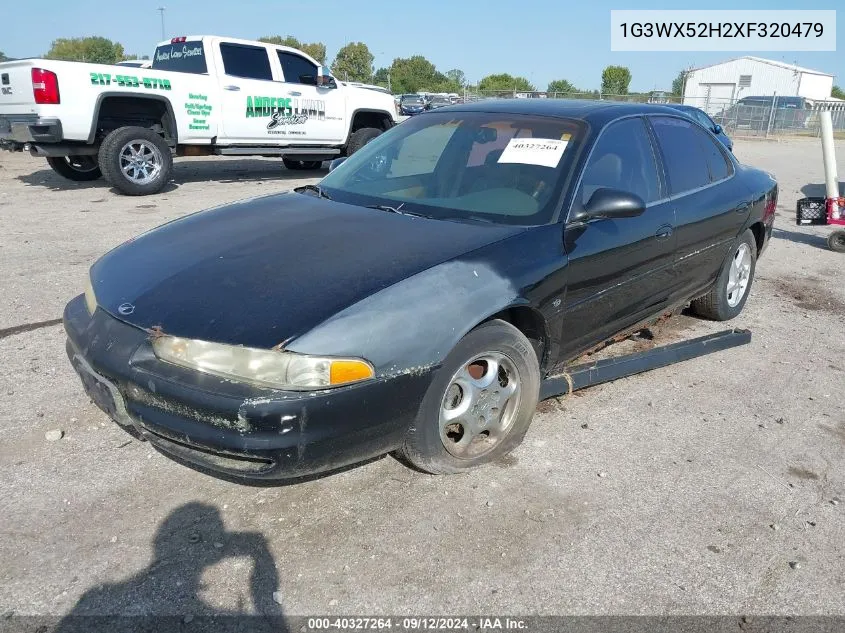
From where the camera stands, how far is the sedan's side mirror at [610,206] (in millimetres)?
3170

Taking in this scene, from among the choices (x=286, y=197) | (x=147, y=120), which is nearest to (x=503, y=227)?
(x=286, y=197)

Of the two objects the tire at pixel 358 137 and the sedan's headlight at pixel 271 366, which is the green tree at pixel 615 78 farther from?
the sedan's headlight at pixel 271 366

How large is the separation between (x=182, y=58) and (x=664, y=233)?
8925 millimetres

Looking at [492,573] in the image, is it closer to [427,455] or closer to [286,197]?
[427,455]

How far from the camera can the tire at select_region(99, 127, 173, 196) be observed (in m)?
8.91

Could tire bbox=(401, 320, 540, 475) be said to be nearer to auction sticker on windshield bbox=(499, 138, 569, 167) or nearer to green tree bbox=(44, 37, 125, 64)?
auction sticker on windshield bbox=(499, 138, 569, 167)

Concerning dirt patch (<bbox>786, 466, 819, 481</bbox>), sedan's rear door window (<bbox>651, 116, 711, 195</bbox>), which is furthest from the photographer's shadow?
sedan's rear door window (<bbox>651, 116, 711, 195</bbox>)

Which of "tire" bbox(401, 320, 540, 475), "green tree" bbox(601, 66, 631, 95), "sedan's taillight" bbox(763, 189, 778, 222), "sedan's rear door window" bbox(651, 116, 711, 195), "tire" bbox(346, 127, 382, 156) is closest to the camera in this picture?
"tire" bbox(401, 320, 540, 475)

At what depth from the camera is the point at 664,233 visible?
378 cm

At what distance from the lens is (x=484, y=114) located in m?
3.86

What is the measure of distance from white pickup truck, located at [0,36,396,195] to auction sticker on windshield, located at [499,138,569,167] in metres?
7.15

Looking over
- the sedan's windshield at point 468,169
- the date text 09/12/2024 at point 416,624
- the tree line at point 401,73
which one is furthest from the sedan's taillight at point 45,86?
the tree line at point 401,73

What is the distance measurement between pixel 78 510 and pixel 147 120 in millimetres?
8312

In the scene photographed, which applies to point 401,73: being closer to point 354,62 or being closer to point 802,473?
point 354,62
